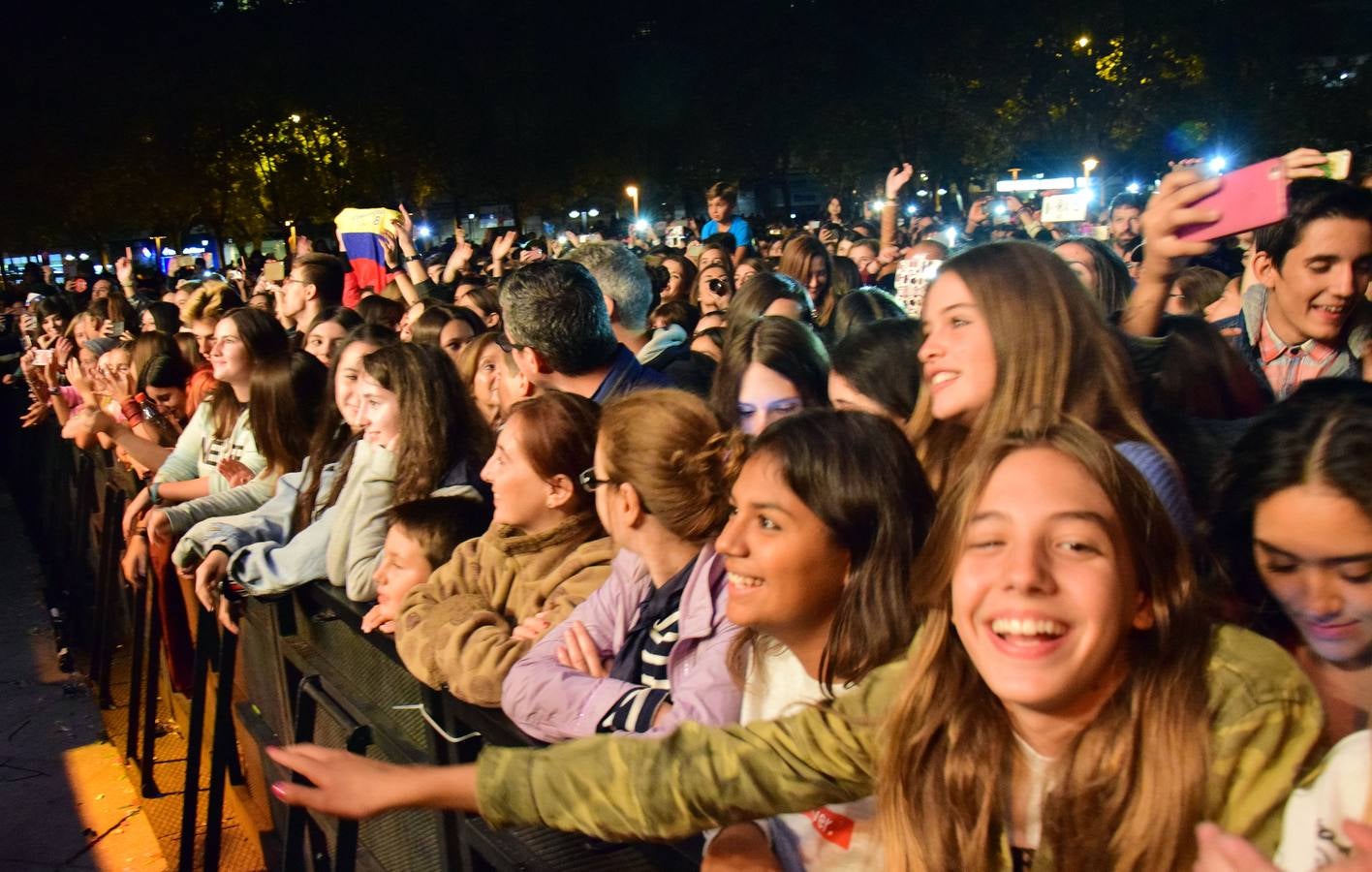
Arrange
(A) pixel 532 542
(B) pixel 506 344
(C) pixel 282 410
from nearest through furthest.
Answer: (A) pixel 532 542, (B) pixel 506 344, (C) pixel 282 410

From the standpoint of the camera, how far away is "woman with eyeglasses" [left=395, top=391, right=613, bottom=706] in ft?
10.5

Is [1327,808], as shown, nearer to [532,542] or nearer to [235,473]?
[532,542]

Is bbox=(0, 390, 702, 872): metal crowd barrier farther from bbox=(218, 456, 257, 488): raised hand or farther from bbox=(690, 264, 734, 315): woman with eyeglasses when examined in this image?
bbox=(690, 264, 734, 315): woman with eyeglasses

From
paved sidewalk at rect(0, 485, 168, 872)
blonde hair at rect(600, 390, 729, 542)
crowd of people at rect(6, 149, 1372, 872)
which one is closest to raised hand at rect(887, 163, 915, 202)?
crowd of people at rect(6, 149, 1372, 872)

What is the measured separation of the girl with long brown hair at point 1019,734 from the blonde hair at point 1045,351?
0.80 metres

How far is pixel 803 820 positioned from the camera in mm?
2230

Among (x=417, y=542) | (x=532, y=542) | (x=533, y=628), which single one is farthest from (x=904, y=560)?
(x=417, y=542)

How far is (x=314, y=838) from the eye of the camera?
411cm

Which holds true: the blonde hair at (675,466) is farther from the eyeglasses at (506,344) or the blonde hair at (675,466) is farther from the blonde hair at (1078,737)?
the eyeglasses at (506,344)

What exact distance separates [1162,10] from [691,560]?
3989 cm

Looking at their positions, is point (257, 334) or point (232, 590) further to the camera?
point (257, 334)

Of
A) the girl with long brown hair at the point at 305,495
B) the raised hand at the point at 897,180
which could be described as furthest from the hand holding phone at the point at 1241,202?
the raised hand at the point at 897,180

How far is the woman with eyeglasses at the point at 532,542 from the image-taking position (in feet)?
10.5

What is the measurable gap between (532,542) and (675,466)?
2.29 feet
